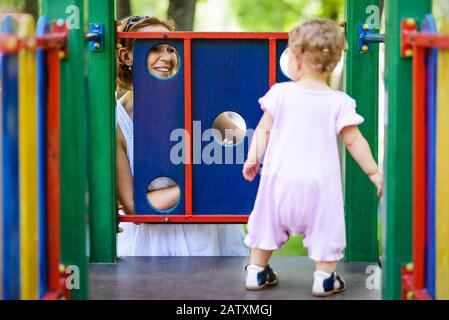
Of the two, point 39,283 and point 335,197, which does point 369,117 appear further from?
point 39,283

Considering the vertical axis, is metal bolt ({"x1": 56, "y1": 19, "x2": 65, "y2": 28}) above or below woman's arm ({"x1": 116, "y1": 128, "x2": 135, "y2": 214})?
above

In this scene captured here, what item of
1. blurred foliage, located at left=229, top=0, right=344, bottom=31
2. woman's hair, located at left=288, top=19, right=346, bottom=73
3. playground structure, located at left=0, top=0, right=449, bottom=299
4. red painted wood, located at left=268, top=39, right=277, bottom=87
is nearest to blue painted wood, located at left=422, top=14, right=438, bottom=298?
playground structure, located at left=0, top=0, right=449, bottom=299

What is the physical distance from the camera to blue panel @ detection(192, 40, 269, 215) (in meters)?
4.76

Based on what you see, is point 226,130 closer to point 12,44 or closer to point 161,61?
point 161,61

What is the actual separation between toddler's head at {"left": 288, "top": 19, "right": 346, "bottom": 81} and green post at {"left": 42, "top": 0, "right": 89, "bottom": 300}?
92cm

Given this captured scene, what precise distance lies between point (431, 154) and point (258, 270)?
42.9 inches

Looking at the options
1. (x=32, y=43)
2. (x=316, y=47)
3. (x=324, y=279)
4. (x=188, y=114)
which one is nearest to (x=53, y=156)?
(x=32, y=43)

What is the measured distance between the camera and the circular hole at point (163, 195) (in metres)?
4.81

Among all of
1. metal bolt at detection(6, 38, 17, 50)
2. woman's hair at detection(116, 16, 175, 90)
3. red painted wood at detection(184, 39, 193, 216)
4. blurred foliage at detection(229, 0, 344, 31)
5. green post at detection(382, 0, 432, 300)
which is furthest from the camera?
blurred foliage at detection(229, 0, 344, 31)

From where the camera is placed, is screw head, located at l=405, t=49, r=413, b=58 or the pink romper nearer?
screw head, located at l=405, t=49, r=413, b=58

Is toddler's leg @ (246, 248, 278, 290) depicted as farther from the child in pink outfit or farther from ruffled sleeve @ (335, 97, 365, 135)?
ruffled sleeve @ (335, 97, 365, 135)

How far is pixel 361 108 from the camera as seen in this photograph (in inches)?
182

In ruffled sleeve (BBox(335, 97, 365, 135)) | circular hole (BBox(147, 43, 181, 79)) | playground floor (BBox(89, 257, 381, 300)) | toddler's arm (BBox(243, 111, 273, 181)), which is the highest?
circular hole (BBox(147, 43, 181, 79))
